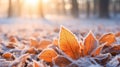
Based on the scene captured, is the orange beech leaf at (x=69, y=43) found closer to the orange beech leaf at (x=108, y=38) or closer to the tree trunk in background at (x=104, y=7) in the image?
the orange beech leaf at (x=108, y=38)

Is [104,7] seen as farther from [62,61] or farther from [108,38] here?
[62,61]

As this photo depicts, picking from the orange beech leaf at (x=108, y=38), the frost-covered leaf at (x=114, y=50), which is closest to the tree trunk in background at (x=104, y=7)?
the orange beech leaf at (x=108, y=38)

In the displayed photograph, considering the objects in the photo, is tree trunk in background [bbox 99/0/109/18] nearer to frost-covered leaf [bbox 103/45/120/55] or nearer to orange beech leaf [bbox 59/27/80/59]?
frost-covered leaf [bbox 103/45/120/55]

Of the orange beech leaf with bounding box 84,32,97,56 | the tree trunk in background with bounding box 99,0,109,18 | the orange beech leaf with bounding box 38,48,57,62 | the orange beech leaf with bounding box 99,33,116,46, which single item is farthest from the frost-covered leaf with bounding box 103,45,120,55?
the tree trunk in background with bounding box 99,0,109,18

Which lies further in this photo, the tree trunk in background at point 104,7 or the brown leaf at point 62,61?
the tree trunk in background at point 104,7

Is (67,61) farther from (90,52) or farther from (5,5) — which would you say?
(5,5)

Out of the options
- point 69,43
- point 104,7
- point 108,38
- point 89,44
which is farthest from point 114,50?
point 104,7

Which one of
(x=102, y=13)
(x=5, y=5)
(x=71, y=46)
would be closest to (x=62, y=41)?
(x=71, y=46)

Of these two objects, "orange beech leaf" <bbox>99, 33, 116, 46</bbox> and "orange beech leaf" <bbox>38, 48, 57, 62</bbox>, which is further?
"orange beech leaf" <bbox>99, 33, 116, 46</bbox>
